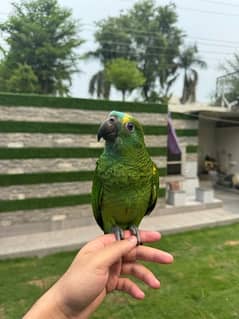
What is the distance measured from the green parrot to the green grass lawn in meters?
1.67

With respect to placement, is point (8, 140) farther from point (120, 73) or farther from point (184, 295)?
point (120, 73)

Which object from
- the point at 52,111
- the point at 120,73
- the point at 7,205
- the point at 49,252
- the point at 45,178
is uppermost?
the point at 120,73

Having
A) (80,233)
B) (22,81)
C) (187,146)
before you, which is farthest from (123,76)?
(80,233)

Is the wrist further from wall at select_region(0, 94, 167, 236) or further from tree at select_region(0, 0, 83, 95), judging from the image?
tree at select_region(0, 0, 83, 95)

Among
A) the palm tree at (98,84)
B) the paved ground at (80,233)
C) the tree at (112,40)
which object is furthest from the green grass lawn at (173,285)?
the tree at (112,40)

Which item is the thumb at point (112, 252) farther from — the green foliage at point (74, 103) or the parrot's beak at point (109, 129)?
the green foliage at point (74, 103)

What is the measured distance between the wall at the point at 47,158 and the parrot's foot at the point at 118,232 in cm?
383

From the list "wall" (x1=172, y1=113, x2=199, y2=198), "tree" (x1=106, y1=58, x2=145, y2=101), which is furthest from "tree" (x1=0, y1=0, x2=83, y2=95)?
"wall" (x1=172, y1=113, x2=199, y2=198)

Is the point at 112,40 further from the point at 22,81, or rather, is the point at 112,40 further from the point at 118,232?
the point at 118,232

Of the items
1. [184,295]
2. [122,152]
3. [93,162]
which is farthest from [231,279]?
[93,162]

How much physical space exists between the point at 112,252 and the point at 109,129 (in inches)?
27.2

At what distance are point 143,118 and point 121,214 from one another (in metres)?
4.66

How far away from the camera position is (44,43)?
14.1 meters

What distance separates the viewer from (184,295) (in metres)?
3.12
